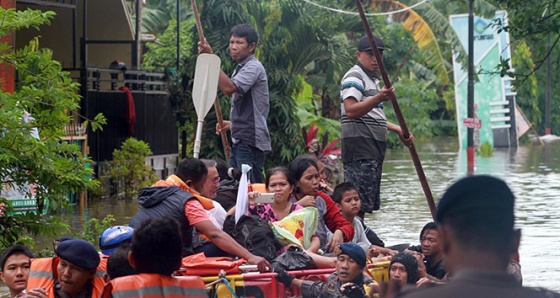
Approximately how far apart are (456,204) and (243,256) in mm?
4022

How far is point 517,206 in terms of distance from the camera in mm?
15484

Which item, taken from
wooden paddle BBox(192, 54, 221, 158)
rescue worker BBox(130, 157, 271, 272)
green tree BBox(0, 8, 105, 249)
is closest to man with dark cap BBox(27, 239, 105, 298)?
rescue worker BBox(130, 157, 271, 272)

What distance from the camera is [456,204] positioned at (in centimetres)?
297

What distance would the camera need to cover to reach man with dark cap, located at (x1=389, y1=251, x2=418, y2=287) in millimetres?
6910

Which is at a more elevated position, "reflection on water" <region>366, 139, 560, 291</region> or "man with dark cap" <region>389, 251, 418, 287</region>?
"man with dark cap" <region>389, 251, 418, 287</region>

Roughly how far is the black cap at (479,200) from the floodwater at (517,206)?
1.72 feet

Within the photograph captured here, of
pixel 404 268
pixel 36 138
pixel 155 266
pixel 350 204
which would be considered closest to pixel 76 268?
pixel 155 266

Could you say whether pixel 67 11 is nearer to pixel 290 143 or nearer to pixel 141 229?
pixel 290 143

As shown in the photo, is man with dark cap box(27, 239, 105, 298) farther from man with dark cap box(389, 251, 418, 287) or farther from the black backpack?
man with dark cap box(389, 251, 418, 287)

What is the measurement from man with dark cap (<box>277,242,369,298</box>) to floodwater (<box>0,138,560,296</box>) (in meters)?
1.72

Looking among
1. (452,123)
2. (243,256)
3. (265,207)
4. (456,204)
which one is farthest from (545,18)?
(452,123)

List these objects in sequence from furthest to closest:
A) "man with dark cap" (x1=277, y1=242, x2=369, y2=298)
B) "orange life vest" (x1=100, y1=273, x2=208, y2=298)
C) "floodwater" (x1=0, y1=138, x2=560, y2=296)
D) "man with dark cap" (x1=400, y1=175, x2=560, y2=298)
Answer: "floodwater" (x1=0, y1=138, x2=560, y2=296) < "man with dark cap" (x1=277, y1=242, x2=369, y2=298) < "orange life vest" (x1=100, y1=273, x2=208, y2=298) < "man with dark cap" (x1=400, y1=175, x2=560, y2=298)

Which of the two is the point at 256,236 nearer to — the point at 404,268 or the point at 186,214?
the point at 186,214

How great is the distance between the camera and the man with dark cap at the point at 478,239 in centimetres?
285
